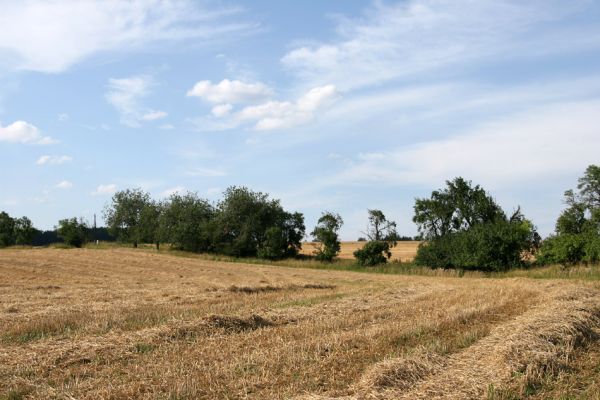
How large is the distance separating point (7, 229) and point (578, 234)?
3051 inches

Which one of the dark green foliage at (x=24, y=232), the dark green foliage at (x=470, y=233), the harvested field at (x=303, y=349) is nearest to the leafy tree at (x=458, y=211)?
A: the dark green foliage at (x=470, y=233)

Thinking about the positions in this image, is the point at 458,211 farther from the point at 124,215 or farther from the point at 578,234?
the point at 124,215

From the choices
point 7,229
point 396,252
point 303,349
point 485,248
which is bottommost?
point 303,349

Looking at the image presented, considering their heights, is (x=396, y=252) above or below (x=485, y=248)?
below

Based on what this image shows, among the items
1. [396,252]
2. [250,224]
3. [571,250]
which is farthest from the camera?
[396,252]

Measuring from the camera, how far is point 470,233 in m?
47.5

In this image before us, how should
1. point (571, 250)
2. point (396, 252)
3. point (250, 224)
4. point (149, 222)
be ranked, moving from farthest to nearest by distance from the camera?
point (149, 222), point (396, 252), point (250, 224), point (571, 250)

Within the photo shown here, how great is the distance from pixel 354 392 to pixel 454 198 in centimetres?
4951

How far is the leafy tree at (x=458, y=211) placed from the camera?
2100 inches

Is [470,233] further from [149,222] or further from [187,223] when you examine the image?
[149,222]

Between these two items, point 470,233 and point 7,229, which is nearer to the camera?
point 470,233

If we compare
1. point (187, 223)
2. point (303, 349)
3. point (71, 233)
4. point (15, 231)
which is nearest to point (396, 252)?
point (187, 223)

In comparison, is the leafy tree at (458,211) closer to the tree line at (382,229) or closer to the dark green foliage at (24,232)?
the tree line at (382,229)

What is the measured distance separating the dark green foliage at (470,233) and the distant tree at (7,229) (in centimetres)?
6199
